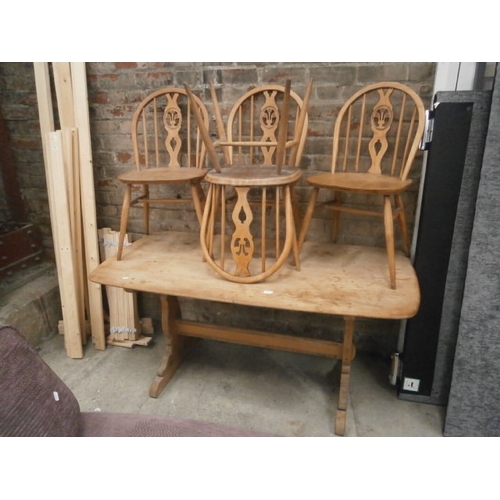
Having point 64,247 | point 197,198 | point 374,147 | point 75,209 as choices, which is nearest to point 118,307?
point 64,247

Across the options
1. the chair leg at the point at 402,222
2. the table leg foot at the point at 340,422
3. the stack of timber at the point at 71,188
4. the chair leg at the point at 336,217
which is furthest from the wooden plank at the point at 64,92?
the table leg foot at the point at 340,422

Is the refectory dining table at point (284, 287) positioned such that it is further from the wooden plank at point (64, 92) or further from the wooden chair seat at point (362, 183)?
the wooden plank at point (64, 92)

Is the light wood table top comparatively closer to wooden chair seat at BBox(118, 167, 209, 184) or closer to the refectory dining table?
the refectory dining table

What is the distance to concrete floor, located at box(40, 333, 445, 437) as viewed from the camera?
1669mm

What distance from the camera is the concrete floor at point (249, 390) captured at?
65.7 inches

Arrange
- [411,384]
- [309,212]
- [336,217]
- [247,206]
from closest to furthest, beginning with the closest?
[247,206] → [309,212] → [411,384] → [336,217]

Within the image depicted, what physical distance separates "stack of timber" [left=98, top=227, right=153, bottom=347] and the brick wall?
15 centimetres

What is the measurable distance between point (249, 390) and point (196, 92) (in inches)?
58.4

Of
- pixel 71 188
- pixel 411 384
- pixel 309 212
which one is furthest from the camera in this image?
pixel 71 188

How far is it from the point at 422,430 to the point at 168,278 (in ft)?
4.00

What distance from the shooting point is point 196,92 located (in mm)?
1926

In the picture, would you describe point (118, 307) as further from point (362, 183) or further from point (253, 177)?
point (362, 183)

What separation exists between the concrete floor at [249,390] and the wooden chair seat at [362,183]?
980 millimetres

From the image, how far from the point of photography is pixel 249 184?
1.37 m
